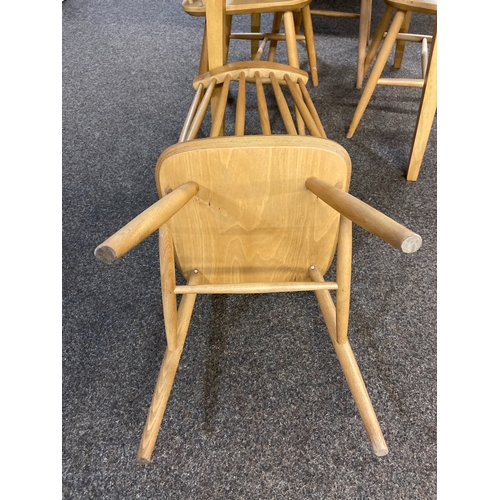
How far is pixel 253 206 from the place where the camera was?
747 mm

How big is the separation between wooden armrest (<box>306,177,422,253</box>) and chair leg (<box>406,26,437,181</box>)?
0.77 m

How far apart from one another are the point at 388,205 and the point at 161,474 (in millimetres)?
986

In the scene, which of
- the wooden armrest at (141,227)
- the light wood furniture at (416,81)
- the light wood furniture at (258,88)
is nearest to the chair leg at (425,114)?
the light wood furniture at (416,81)

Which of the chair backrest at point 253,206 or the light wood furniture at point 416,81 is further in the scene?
the light wood furniture at point 416,81

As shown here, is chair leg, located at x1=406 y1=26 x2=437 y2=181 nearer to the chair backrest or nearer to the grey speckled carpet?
the grey speckled carpet

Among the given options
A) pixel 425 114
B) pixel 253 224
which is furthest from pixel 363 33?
pixel 253 224

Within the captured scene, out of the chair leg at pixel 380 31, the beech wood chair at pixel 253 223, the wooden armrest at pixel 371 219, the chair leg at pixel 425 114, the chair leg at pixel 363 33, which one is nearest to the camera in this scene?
the wooden armrest at pixel 371 219

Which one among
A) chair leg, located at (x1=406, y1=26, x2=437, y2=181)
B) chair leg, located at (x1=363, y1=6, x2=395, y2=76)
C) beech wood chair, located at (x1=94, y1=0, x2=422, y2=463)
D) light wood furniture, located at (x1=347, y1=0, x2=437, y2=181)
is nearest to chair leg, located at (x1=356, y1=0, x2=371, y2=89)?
chair leg, located at (x1=363, y1=6, x2=395, y2=76)

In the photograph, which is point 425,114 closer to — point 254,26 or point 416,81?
point 416,81

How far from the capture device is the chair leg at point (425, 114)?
1.20 metres

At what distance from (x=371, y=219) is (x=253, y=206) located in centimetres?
29

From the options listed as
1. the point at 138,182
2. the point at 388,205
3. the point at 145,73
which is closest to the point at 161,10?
the point at 145,73

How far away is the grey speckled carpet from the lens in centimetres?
80

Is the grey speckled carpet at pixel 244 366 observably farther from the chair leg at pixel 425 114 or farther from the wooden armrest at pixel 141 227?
the wooden armrest at pixel 141 227
